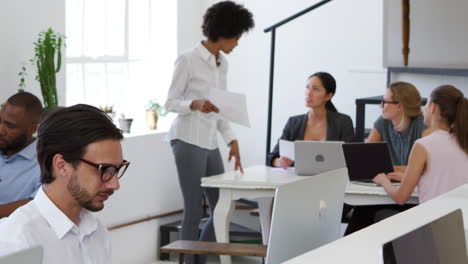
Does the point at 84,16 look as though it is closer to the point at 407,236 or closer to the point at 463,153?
the point at 463,153

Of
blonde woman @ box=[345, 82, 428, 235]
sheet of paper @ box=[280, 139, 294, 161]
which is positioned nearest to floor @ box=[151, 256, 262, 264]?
sheet of paper @ box=[280, 139, 294, 161]

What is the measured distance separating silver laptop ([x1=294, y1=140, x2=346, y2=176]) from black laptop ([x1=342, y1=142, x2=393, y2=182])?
21 centimetres

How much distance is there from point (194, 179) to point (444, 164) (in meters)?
1.58

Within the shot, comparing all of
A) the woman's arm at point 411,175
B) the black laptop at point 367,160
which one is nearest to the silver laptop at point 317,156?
the black laptop at point 367,160

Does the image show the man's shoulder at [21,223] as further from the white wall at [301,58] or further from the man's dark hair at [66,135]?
the white wall at [301,58]

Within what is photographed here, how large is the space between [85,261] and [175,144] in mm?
3053

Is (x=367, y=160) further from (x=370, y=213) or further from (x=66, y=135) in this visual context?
(x=66, y=135)

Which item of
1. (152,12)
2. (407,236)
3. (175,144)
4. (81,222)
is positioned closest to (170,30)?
(152,12)

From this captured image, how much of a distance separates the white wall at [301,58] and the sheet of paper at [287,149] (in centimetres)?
168

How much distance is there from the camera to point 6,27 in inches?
217

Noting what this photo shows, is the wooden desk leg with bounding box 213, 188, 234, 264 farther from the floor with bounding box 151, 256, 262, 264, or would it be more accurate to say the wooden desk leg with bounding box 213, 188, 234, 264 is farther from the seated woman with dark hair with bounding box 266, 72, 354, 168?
the floor with bounding box 151, 256, 262, 264

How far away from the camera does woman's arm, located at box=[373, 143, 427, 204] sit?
14.2 feet

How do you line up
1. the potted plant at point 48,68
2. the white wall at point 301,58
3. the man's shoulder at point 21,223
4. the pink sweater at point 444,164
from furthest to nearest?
the white wall at point 301,58 → the potted plant at point 48,68 → the pink sweater at point 444,164 → the man's shoulder at point 21,223

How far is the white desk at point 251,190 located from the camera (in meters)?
4.65
